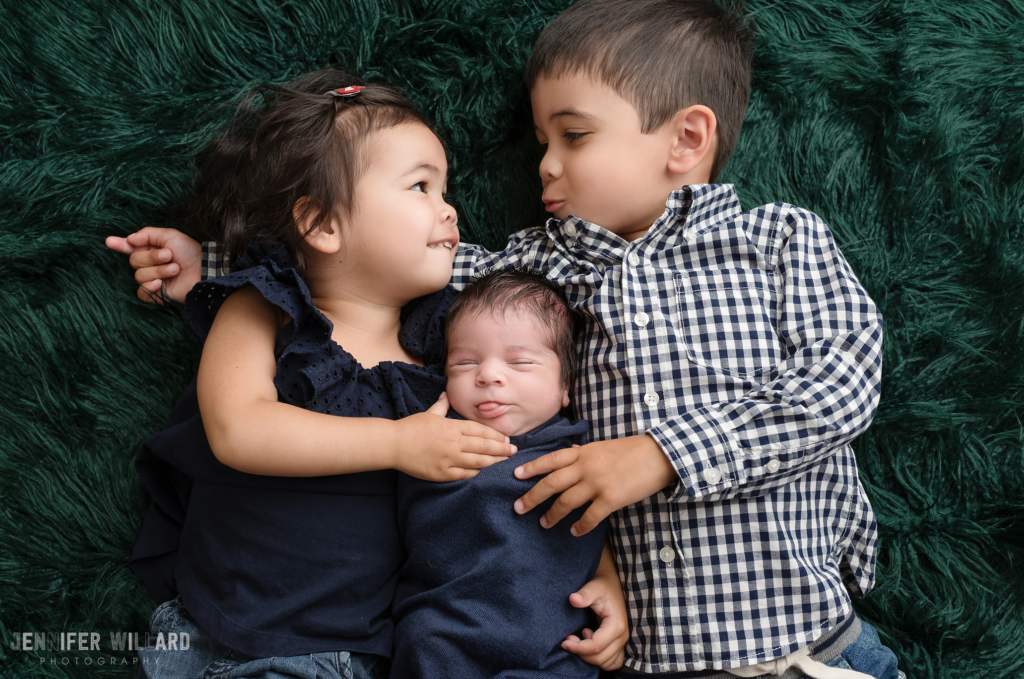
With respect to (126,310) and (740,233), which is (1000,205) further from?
A: (126,310)

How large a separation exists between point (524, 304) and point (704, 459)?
1.35 ft

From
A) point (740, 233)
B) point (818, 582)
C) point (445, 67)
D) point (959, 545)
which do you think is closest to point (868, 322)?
point (740, 233)

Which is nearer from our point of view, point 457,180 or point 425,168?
point 425,168

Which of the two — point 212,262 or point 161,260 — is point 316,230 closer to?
point 212,262

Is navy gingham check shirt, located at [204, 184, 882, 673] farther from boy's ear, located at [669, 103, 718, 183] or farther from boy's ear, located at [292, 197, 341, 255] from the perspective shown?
boy's ear, located at [292, 197, 341, 255]

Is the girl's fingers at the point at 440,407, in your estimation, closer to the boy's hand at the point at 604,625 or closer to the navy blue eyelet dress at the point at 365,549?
the navy blue eyelet dress at the point at 365,549

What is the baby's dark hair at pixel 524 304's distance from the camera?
1298 millimetres

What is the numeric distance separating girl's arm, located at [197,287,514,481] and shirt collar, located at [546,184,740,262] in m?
0.44

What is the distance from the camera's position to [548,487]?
117 centimetres

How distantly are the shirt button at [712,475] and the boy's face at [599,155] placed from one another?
1.73 feet

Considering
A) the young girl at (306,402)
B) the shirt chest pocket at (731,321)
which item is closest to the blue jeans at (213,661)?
the young girl at (306,402)

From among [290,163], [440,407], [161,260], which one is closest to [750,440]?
[440,407]

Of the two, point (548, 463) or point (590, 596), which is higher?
point (548, 463)

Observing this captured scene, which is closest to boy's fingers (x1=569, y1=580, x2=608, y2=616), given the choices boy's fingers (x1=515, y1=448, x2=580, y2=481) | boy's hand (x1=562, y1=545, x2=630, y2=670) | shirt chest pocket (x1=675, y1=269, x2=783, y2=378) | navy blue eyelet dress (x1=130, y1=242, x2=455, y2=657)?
boy's hand (x1=562, y1=545, x2=630, y2=670)
